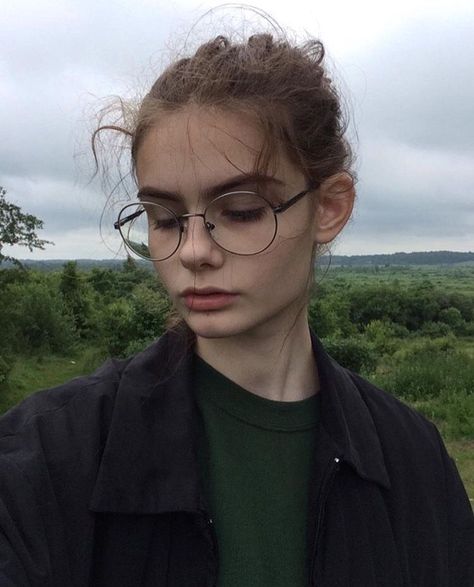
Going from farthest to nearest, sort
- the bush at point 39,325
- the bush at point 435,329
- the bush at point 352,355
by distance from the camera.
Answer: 1. the bush at point 435,329
2. the bush at point 39,325
3. the bush at point 352,355

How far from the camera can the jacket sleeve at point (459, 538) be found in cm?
148

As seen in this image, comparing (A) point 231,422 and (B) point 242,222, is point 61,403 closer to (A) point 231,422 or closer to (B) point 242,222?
(A) point 231,422

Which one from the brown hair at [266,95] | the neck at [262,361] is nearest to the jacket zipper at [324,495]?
the neck at [262,361]

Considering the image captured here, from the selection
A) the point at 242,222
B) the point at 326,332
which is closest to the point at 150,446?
the point at 242,222

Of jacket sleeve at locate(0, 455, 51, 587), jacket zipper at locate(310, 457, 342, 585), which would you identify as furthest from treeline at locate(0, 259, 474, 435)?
jacket sleeve at locate(0, 455, 51, 587)

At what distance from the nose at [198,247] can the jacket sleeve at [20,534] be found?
43cm

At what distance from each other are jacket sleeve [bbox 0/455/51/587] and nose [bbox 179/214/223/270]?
43cm

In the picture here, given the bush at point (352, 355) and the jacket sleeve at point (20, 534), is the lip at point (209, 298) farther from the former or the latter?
the bush at point (352, 355)

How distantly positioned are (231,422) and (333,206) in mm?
462

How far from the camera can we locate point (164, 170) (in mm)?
1243

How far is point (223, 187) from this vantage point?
123 cm

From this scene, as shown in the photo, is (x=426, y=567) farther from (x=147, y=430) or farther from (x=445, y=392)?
(x=445, y=392)

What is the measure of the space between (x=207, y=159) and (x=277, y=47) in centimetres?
32

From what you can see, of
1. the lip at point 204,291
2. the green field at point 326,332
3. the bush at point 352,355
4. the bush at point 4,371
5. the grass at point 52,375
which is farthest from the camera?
the bush at point 352,355
